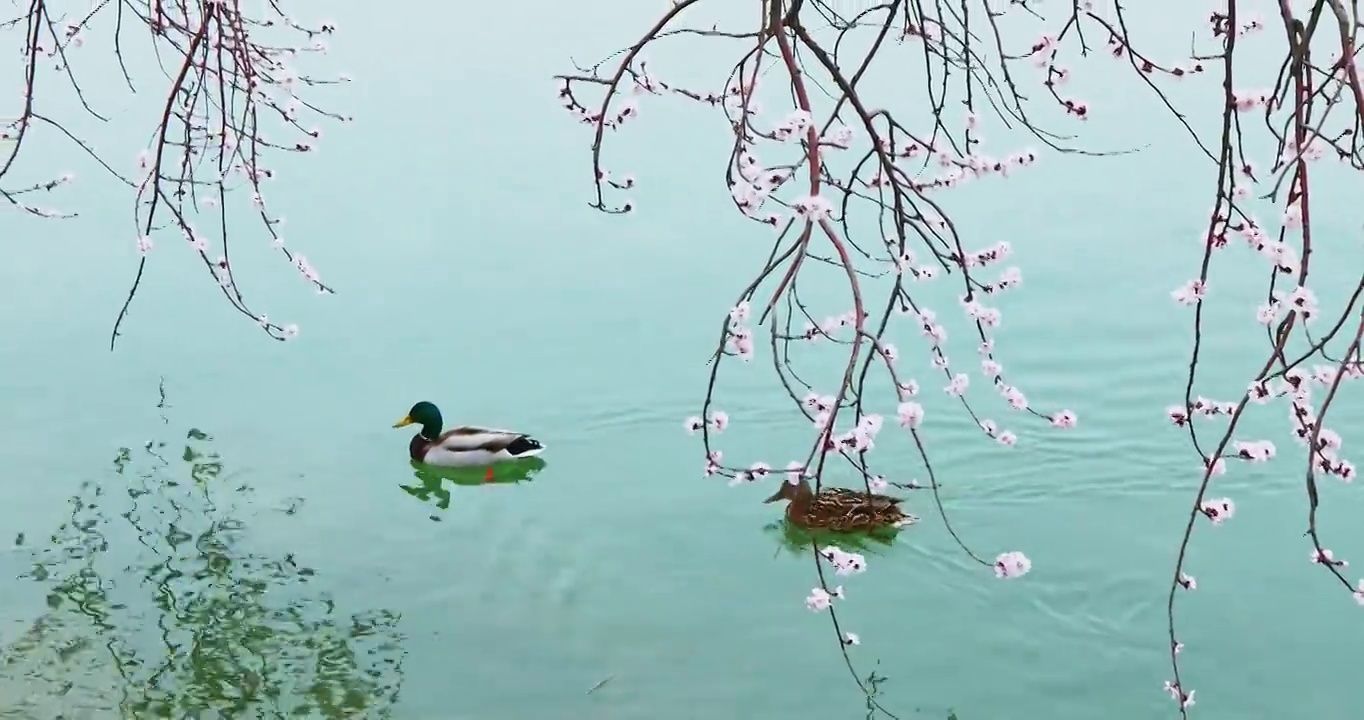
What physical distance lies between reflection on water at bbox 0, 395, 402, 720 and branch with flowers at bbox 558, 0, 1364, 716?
129cm

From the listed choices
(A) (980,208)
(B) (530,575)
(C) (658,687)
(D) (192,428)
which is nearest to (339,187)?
(D) (192,428)

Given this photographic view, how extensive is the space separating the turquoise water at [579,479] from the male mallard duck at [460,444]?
0.11m

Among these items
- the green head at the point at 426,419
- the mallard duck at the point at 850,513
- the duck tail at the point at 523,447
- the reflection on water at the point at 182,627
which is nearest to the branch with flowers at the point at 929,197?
the mallard duck at the point at 850,513

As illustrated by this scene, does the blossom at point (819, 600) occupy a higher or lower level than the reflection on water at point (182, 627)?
higher

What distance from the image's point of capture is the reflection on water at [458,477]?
5793mm

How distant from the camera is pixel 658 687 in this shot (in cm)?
425

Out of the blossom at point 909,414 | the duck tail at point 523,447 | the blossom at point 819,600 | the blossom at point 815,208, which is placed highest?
the blossom at point 815,208

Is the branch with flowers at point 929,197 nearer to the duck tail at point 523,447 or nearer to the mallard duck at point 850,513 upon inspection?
the mallard duck at point 850,513

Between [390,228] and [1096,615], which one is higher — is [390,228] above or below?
above

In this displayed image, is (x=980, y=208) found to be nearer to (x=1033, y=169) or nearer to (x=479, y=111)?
(x=1033, y=169)

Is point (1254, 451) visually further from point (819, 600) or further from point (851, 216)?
point (851, 216)

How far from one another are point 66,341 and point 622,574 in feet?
10.3

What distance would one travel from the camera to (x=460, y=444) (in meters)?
5.90

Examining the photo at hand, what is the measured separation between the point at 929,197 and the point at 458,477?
6.87 ft
